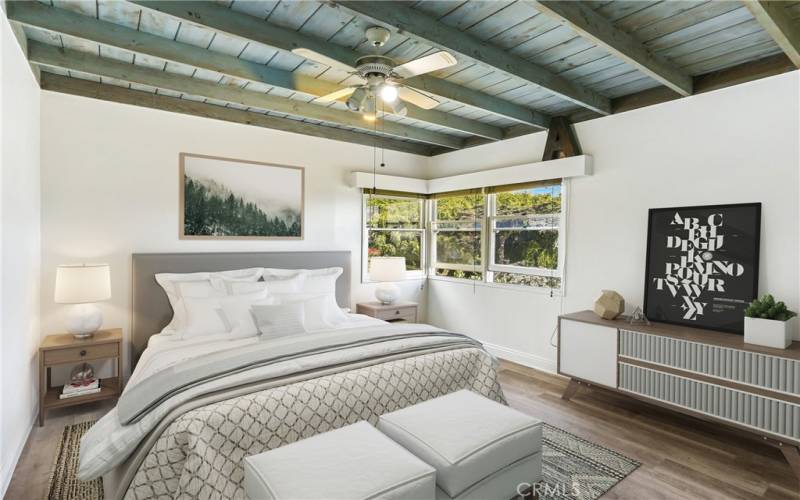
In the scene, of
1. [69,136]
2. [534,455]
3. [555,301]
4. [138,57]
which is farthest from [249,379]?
[555,301]

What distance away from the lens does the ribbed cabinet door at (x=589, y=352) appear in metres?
3.35

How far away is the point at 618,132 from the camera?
3.79 m

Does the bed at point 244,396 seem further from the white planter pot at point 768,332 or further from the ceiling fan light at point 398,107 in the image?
the white planter pot at point 768,332

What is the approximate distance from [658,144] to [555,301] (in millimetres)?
1647

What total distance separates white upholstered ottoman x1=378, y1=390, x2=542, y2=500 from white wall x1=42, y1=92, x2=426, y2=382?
9.19 feet

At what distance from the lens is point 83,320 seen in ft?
10.5

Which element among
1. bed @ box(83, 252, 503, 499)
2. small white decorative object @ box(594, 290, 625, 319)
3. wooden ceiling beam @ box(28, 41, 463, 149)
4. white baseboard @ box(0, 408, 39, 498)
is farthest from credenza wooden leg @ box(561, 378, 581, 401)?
white baseboard @ box(0, 408, 39, 498)

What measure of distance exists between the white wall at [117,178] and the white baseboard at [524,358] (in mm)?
2569

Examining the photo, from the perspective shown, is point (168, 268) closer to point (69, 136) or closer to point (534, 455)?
point (69, 136)

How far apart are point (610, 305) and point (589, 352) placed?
16.4 inches

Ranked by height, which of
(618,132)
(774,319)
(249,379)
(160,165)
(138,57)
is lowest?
(249,379)

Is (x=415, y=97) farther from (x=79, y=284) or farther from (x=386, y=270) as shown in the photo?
(x=79, y=284)

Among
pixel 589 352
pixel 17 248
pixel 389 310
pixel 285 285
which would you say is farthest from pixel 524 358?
pixel 17 248

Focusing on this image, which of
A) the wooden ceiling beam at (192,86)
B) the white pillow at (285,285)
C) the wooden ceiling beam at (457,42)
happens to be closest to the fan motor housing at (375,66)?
the wooden ceiling beam at (457,42)
